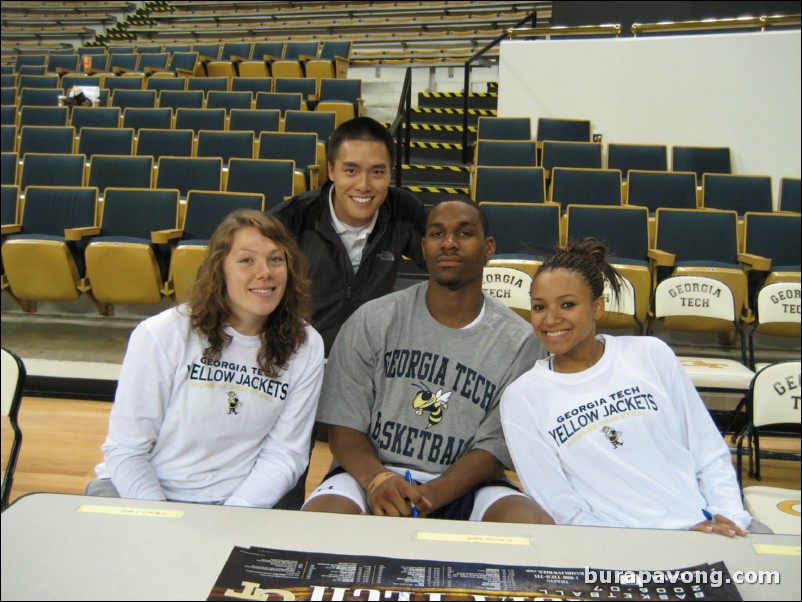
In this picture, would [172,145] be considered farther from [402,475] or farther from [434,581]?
[434,581]

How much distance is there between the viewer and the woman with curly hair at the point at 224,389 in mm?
1291

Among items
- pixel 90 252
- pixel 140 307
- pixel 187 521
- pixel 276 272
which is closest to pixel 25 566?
pixel 187 521

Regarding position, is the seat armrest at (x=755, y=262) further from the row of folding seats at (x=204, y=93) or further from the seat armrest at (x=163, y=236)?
the row of folding seats at (x=204, y=93)

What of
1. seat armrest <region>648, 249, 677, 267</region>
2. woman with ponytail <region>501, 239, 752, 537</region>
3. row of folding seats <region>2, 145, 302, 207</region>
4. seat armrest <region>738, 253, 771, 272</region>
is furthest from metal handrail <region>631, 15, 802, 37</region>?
woman with ponytail <region>501, 239, 752, 537</region>

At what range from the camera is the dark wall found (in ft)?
23.3

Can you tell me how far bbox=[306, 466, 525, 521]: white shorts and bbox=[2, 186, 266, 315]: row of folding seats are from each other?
2442mm

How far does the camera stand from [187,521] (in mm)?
976

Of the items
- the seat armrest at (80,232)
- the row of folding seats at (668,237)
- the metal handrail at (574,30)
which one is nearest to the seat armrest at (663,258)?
the row of folding seats at (668,237)

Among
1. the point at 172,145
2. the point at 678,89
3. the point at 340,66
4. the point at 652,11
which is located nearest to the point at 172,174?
the point at 172,145

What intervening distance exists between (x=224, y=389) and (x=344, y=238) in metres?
0.78

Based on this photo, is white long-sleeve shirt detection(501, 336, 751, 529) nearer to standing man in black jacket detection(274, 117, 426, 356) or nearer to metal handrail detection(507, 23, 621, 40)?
standing man in black jacket detection(274, 117, 426, 356)

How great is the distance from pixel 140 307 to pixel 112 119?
2.57 metres

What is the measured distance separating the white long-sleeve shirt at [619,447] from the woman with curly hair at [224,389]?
49 cm

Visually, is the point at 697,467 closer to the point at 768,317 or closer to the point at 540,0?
the point at 768,317
